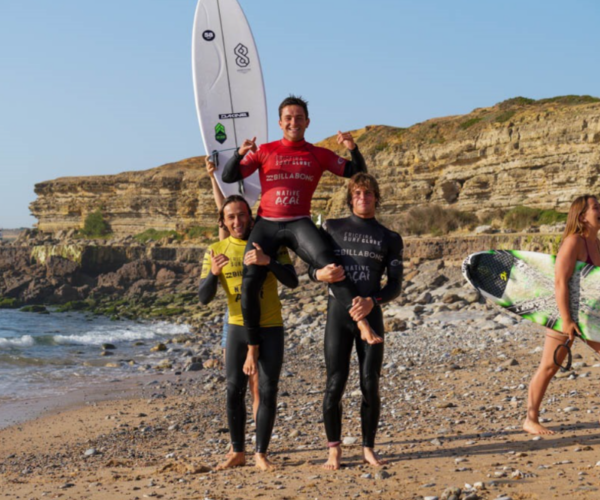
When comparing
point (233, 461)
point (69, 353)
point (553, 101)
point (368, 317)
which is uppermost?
point (553, 101)

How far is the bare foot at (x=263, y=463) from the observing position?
4727mm

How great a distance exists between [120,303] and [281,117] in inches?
985

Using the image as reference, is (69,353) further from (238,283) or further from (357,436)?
(238,283)

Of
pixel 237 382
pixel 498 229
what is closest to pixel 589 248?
pixel 237 382

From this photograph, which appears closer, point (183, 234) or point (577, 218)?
point (577, 218)

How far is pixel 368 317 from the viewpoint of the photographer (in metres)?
4.50

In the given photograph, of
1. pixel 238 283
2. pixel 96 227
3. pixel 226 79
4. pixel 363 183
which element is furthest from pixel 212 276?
pixel 96 227

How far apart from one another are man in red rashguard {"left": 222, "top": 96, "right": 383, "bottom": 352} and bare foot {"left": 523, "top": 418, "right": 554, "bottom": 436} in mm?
1608

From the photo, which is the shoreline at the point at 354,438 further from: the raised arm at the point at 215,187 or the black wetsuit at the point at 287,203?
the raised arm at the point at 215,187

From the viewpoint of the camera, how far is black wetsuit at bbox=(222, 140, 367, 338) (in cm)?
455

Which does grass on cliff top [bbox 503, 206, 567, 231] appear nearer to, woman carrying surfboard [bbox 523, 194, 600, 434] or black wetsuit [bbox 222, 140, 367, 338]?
woman carrying surfboard [bbox 523, 194, 600, 434]

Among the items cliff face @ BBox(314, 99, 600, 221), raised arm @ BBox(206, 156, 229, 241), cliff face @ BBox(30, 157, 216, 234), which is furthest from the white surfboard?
cliff face @ BBox(30, 157, 216, 234)

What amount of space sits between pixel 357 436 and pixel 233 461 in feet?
4.48

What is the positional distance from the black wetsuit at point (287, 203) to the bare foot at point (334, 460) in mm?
971
